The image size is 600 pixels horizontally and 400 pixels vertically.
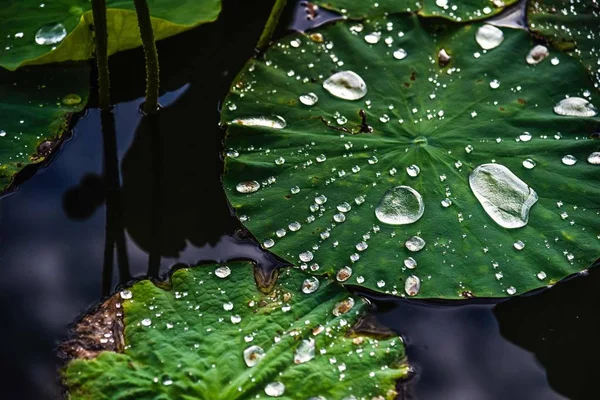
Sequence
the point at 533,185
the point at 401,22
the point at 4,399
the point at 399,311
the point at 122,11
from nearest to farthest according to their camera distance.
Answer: the point at 4,399
the point at 399,311
the point at 533,185
the point at 122,11
the point at 401,22

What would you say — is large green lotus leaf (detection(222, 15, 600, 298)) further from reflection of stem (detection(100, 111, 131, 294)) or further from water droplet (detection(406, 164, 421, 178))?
reflection of stem (detection(100, 111, 131, 294))

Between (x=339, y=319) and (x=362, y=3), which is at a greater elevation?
(x=362, y=3)

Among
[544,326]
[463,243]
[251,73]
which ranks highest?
[251,73]

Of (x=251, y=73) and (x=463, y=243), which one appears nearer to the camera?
(x=463, y=243)

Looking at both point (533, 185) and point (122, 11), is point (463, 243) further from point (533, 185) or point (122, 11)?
point (122, 11)

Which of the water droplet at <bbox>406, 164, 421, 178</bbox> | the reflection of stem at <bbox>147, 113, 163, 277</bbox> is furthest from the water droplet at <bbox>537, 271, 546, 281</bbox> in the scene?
the reflection of stem at <bbox>147, 113, 163, 277</bbox>

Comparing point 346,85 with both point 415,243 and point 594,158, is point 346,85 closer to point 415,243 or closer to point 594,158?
point 415,243

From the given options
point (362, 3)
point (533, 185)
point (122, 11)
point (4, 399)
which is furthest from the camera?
point (362, 3)

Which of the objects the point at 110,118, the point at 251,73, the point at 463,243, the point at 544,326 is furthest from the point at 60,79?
the point at 544,326

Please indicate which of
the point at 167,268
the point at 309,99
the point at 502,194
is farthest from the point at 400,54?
the point at 167,268
